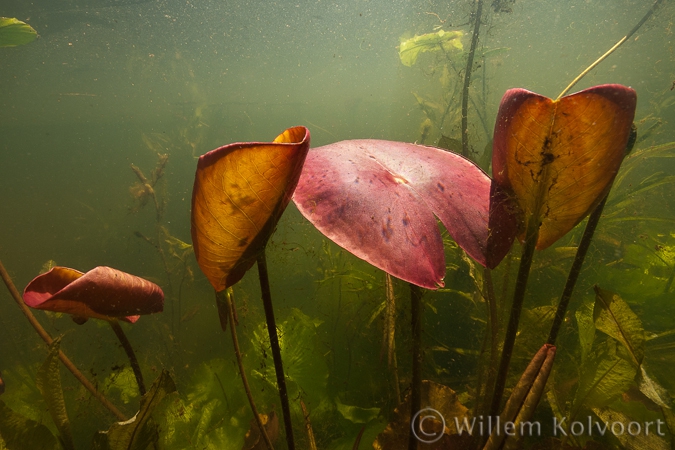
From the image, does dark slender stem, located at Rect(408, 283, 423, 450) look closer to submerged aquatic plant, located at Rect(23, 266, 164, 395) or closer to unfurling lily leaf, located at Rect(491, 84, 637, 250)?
unfurling lily leaf, located at Rect(491, 84, 637, 250)

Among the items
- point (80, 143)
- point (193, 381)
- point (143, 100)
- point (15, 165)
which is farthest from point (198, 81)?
point (193, 381)

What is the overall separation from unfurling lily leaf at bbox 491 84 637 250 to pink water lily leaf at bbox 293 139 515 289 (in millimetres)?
89

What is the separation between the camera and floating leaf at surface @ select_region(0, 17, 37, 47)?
3.15m

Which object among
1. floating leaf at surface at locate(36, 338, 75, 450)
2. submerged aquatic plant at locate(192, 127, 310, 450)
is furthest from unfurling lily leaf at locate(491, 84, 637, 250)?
floating leaf at surface at locate(36, 338, 75, 450)

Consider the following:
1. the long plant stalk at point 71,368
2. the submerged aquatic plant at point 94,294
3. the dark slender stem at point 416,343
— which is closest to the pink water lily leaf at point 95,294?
the submerged aquatic plant at point 94,294

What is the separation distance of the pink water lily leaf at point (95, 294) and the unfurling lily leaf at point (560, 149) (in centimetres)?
108

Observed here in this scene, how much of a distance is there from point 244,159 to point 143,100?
161 ft

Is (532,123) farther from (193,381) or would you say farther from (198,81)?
(198,81)

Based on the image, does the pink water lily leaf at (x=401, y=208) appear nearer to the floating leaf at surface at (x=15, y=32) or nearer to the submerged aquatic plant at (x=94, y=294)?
the submerged aquatic plant at (x=94, y=294)

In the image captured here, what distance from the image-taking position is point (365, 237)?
25.0 inches

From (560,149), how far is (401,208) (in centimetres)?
35

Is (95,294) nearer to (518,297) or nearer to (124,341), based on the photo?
(124,341)

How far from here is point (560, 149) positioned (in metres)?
0.69

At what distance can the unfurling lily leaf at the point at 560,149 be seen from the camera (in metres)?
0.63
